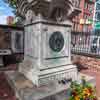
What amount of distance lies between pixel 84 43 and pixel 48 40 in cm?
541

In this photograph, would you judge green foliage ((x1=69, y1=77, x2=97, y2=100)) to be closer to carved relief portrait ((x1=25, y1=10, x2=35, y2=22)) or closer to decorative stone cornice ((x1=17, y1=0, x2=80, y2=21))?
decorative stone cornice ((x1=17, y1=0, x2=80, y2=21))

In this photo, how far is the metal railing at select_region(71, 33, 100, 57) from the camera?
8.32m

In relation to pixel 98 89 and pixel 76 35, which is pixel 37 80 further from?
pixel 76 35

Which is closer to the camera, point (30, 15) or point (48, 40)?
point (48, 40)

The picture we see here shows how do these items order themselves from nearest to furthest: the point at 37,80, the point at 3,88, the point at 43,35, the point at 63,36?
1. the point at 37,80
2. the point at 43,35
3. the point at 3,88
4. the point at 63,36

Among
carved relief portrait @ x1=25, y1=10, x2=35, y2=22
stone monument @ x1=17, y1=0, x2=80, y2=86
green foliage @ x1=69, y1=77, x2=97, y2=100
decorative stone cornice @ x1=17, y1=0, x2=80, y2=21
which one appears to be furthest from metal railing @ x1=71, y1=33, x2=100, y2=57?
green foliage @ x1=69, y1=77, x2=97, y2=100

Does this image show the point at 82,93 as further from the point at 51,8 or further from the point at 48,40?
the point at 51,8

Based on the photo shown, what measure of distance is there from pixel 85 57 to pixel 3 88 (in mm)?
5086

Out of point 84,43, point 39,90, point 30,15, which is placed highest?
point 30,15

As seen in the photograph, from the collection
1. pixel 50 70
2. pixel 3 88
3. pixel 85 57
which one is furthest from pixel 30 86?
pixel 85 57

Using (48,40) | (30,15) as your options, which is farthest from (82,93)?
(30,15)

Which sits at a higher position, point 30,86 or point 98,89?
point 30,86

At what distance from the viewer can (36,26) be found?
3783 mm

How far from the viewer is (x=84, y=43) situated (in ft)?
28.8
